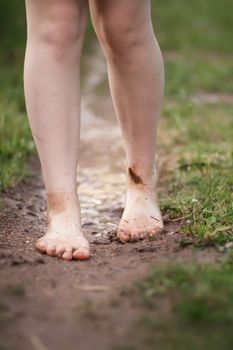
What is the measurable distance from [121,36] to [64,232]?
0.61 m

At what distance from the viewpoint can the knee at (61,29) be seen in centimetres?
209

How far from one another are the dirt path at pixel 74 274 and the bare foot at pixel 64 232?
36 mm

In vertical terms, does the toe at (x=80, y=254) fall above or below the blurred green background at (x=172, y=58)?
above

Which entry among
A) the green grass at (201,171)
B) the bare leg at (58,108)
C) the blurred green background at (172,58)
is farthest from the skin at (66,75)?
the blurred green background at (172,58)

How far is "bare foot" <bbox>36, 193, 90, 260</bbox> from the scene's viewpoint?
211 centimetres

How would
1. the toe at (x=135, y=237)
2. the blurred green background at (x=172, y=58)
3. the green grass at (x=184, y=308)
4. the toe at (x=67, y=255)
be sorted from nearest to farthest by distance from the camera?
the green grass at (x=184, y=308) → the toe at (x=67, y=255) → the toe at (x=135, y=237) → the blurred green background at (x=172, y=58)

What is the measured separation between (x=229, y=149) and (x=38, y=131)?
1.51 m

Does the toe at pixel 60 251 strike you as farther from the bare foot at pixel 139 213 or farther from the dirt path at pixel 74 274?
the bare foot at pixel 139 213

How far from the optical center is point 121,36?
2.25 m

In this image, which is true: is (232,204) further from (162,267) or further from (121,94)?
(162,267)

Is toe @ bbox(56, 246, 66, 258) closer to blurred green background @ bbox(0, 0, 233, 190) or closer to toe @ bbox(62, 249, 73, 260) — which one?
toe @ bbox(62, 249, 73, 260)

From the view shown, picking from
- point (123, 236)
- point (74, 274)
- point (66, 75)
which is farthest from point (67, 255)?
point (66, 75)

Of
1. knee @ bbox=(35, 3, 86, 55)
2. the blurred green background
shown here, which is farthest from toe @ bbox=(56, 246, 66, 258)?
the blurred green background

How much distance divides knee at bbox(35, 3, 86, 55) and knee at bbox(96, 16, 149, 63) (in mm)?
112
